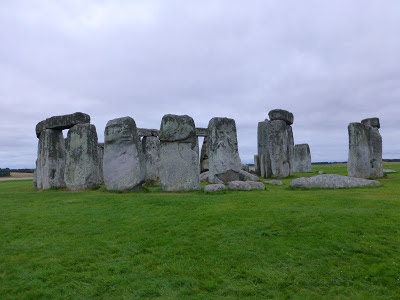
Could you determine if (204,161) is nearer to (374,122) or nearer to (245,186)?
(374,122)

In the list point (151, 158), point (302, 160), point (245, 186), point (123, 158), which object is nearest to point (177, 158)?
point (123, 158)

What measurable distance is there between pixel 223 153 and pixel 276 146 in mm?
5327

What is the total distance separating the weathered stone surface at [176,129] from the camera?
1315cm

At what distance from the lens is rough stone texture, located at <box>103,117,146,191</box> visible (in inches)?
531

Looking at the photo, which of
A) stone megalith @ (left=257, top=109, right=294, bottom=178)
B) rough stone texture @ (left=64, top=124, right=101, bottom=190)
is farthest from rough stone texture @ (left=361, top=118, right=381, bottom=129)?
rough stone texture @ (left=64, top=124, right=101, bottom=190)

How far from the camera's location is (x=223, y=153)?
16.7 meters

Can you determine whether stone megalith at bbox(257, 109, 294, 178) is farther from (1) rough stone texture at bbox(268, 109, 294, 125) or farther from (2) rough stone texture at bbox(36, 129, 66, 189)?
(2) rough stone texture at bbox(36, 129, 66, 189)

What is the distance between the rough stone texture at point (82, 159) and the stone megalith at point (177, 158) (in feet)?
11.5

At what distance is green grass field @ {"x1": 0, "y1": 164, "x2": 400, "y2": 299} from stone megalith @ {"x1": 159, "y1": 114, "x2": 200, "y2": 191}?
3.57 meters

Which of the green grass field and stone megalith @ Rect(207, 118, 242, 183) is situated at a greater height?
stone megalith @ Rect(207, 118, 242, 183)

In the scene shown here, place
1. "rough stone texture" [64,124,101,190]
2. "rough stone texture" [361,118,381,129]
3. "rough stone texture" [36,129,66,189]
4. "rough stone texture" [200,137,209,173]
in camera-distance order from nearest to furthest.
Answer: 1. "rough stone texture" [64,124,101,190]
2. "rough stone texture" [36,129,66,189]
3. "rough stone texture" [361,118,381,129]
4. "rough stone texture" [200,137,209,173]

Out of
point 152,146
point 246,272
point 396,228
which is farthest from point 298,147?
point 246,272

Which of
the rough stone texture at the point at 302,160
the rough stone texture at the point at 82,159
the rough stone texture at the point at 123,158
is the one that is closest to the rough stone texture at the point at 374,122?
the rough stone texture at the point at 302,160

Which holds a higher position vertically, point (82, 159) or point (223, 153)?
point (223, 153)
